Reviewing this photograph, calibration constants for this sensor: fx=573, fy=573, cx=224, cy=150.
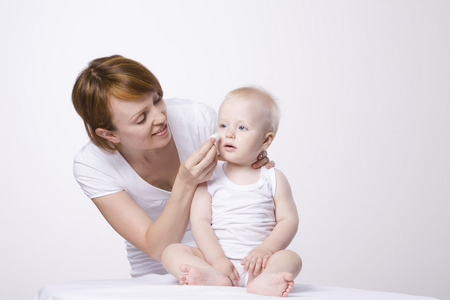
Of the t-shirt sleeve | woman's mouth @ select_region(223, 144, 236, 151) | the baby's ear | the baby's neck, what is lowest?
the t-shirt sleeve

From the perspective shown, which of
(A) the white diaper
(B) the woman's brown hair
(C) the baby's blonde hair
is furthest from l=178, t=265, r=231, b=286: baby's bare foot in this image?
(B) the woman's brown hair

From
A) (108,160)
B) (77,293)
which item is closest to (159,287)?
(77,293)

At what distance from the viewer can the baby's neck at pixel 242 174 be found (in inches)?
81.2

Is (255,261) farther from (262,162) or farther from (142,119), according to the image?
(142,119)

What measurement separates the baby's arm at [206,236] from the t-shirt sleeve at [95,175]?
18.9 inches

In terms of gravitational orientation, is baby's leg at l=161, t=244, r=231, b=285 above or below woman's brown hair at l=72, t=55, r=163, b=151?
below

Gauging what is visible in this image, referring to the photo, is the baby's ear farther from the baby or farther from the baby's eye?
the baby's eye

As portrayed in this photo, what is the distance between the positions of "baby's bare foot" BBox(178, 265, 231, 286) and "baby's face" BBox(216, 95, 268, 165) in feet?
1.44

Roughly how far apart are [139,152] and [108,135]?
22 cm

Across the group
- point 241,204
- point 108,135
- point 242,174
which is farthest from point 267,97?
point 108,135

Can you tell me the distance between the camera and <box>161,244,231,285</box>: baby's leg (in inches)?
68.1

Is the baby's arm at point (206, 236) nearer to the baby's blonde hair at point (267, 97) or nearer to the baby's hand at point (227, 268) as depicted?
the baby's hand at point (227, 268)

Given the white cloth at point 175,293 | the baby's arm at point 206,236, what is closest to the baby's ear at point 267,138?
the baby's arm at point 206,236

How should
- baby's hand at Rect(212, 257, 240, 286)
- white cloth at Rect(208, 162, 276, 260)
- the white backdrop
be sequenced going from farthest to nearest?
1. the white backdrop
2. white cloth at Rect(208, 162, 276, 260)
3. baby's hand at Rect(212, 257, 240, 286)
